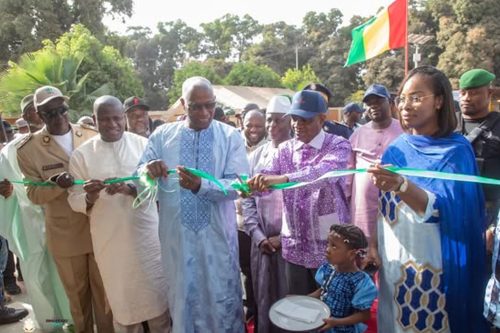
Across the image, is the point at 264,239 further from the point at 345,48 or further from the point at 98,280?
the point at 345,48

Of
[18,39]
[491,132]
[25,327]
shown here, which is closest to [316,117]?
[491,132]

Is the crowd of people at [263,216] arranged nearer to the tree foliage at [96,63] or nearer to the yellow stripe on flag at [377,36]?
the yellow stripe on flag at [377,36]

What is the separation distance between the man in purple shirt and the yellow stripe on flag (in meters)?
6.36

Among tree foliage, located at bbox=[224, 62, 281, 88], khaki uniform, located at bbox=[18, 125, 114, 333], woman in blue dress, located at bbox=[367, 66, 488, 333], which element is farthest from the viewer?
tree foliage, located at bbox=[224, 62, 281, 88]

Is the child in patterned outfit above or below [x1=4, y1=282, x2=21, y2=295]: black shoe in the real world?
above

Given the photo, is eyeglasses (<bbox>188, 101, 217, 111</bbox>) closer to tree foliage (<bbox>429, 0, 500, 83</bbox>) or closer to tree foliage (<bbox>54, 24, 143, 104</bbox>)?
tree foliage (<bbox>54, 24, 143, 104</bbox>)

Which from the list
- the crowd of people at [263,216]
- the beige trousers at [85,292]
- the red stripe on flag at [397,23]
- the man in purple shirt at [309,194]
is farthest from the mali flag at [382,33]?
the beige trousers at [85,292]

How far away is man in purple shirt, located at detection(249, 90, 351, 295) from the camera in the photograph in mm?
3008

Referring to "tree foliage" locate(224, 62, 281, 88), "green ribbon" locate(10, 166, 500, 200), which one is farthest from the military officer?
"tree foliage" locate(224, 62, 281, 88)

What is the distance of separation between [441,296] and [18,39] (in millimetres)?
27565

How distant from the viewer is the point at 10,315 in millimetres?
4637

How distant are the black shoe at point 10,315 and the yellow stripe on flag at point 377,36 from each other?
295 inches

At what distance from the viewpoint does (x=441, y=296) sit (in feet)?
7.83

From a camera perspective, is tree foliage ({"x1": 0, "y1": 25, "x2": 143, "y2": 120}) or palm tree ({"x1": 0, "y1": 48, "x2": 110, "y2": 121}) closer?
palm tree ({"x1": 0, "y1": 48, "x2": 110, "y2": 121})
